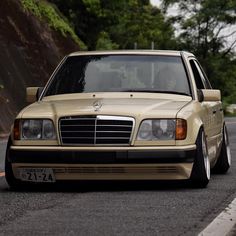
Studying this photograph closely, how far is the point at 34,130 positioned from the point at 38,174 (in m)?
0.45

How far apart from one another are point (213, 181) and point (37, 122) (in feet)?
8.05

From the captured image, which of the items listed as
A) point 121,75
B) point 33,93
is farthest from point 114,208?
point 33,93

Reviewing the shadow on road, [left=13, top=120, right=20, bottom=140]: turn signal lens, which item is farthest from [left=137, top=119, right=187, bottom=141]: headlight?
[left=13, top=120, right=20, bottom=140]: turn signal lens

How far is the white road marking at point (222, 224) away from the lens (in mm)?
6730

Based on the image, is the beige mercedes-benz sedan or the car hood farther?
the car hood

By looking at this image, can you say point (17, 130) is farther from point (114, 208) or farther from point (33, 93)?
point (114, 208)

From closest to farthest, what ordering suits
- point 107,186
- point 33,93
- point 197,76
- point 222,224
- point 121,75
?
1. point 222,224
2. point 107,186
3. point 121,75
4. point 33,93
5. point 197,76

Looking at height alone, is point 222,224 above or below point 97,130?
below

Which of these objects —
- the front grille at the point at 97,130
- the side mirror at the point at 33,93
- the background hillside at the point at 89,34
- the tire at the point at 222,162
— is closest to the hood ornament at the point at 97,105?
the front grille at the point at 97,130

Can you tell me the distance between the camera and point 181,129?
9.15m

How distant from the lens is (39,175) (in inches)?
363

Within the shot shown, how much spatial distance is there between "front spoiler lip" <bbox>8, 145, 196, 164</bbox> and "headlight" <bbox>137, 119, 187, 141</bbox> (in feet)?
0.39

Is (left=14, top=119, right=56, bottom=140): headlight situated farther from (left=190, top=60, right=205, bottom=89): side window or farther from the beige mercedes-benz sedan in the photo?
(left=190, top=60, right=205, bottom=89): side window

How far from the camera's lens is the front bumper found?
8.97 m
